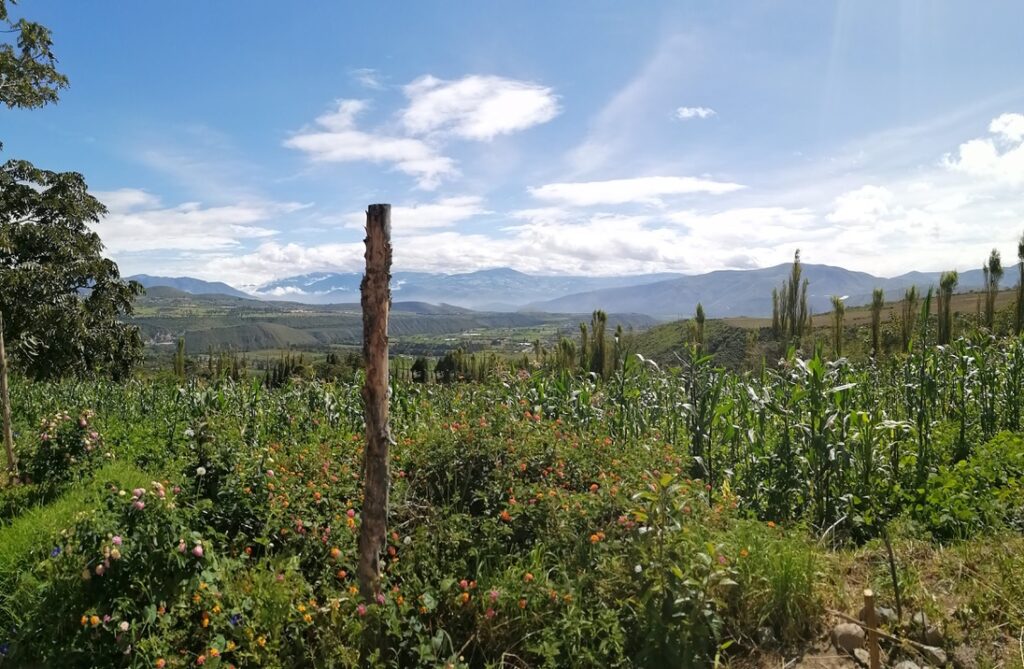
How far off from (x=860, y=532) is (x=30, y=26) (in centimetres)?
1561

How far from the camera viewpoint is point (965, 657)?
307 cm

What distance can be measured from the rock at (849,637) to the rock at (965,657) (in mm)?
441

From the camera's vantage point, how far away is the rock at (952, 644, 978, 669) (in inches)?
119

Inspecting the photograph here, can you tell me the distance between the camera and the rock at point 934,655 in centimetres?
301

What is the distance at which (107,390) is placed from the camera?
13.7 m

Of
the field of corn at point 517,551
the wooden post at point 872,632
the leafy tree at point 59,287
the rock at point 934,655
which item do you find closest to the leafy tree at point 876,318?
the field of corn at point 517,551

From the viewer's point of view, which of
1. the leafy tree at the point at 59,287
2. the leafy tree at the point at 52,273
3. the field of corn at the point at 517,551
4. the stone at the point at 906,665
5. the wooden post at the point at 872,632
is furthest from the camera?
the leafy tree at the point at 59,287

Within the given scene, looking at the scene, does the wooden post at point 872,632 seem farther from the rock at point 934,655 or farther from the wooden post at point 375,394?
the wooden post at point 375,394

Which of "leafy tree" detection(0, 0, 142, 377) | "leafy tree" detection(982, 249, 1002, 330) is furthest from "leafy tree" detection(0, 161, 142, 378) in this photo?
"leafy tree" detection(982, 249, 1002, 330)

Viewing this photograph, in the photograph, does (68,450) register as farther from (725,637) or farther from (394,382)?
(725,637)

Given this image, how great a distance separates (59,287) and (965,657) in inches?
794

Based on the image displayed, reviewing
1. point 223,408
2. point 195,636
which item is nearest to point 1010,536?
point 195,636

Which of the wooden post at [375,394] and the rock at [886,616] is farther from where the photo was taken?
the wooden post at [375,394]

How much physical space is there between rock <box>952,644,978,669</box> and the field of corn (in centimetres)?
3
